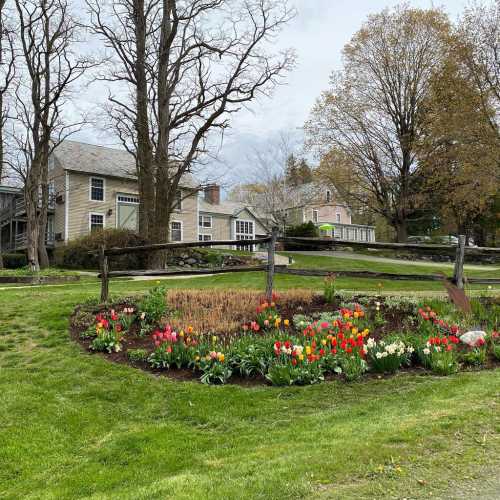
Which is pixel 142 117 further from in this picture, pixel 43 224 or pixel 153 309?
pixel 153 309

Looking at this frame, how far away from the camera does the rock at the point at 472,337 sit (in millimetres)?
5453

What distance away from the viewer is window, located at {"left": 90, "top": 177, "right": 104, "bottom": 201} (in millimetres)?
31812

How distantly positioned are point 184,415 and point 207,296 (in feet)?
12.2

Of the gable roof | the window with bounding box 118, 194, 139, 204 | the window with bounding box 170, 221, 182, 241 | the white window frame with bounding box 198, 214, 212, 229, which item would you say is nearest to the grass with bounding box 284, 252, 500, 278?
the window with bounding box 170, 221, 182, 241

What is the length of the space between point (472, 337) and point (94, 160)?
103 ft

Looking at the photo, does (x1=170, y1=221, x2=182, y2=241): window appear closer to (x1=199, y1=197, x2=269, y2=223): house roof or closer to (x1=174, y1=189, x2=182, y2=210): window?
(x1=174, y1=189, x2=182, y2=210): window

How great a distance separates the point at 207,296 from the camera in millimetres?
7816

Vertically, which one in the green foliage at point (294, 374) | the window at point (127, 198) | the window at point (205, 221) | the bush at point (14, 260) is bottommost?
the green foliage at point (294, 374)

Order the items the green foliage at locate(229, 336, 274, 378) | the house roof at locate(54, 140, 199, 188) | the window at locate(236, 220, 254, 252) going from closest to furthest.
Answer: the green foliage at locate(229, 336, 274, 378) → the house roof at locate(54, 140, 199, 188) → the window at locate(236, 220, 254, 252)

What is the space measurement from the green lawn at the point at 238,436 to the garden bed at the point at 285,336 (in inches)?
10.1

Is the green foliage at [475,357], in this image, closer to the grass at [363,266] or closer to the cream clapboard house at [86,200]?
the grass at [363,266]

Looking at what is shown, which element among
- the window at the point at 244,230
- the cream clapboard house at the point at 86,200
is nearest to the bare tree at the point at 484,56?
the cream clapboard house at the point at 86,200

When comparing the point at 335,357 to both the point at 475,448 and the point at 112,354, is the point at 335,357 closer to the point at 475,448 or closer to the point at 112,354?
the point at 475,448

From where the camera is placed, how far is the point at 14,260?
2939cm
